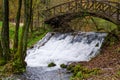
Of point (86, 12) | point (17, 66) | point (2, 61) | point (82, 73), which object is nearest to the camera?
point (82, 73)

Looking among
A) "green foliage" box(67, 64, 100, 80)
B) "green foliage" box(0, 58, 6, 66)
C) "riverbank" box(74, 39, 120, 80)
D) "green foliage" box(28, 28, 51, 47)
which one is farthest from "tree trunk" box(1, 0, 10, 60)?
"green foliage" box(28, 28, 51, 47)

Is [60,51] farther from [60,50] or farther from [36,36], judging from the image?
[36,36]

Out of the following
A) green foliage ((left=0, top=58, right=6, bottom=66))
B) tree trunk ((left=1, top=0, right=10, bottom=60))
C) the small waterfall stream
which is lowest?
the small waterfall stream

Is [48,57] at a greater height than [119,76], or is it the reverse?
[119,76]

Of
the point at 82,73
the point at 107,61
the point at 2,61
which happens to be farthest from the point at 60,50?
the point at 82,73

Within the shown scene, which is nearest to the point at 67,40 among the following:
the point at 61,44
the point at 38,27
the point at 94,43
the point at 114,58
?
the point at 61,44

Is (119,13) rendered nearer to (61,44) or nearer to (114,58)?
(61,44)

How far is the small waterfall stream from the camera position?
767 inches

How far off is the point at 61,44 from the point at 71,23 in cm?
560

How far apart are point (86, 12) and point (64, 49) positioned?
3613 millimetres

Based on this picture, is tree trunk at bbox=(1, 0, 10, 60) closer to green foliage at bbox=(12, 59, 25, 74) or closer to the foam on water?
green foliage at bbox=(12, 59, 25, 74)

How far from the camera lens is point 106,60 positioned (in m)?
18.5

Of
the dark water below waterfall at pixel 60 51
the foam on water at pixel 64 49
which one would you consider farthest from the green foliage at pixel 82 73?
the foam on water at pixel 64 49

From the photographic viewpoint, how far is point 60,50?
25016 millimetres
